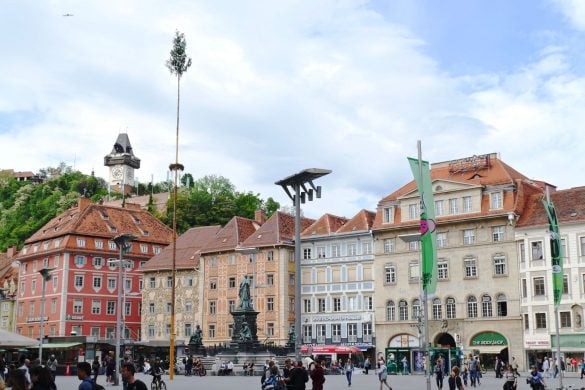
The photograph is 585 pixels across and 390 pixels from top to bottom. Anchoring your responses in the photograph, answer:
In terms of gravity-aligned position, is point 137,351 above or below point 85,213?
below

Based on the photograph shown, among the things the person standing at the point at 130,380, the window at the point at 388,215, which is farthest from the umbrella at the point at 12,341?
the window at the point at 388,215

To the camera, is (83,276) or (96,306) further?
(96,306)

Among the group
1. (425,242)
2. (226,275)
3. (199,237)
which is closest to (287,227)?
(226,275)

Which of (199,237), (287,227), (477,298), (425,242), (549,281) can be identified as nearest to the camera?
(425,242)

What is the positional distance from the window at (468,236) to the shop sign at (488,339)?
7.12 m

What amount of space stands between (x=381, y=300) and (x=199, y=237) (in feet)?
79.8

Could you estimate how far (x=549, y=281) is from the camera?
56188 millimetres

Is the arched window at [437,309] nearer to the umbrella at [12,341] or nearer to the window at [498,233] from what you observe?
the window at [498,233]

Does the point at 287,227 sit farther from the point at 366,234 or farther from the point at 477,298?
the point at 477,298

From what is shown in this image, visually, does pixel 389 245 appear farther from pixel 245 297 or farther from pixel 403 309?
pixel 245 297

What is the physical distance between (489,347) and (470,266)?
249 inches

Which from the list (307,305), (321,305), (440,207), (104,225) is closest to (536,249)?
(440,207)

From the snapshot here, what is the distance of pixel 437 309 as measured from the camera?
203 ft

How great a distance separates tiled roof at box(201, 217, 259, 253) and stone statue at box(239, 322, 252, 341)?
89.9 feet
